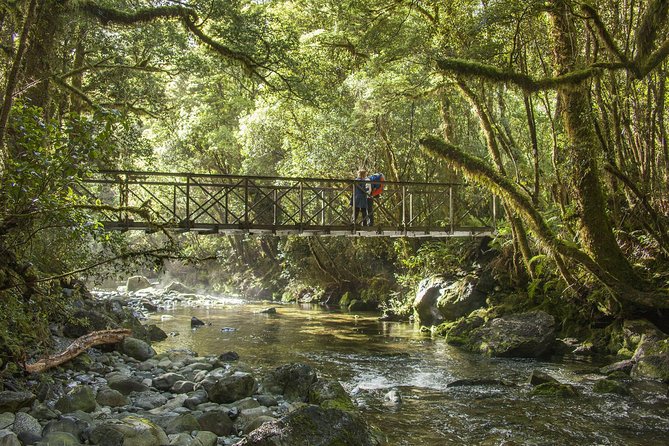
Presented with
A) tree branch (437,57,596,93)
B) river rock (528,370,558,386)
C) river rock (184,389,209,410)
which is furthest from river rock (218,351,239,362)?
tree branch (437,57,596,93)

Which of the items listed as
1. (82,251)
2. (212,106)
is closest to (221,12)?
(82,251)

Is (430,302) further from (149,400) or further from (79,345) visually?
(149,400)

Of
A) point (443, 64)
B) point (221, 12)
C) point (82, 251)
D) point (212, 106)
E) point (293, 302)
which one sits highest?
point (212, 106)

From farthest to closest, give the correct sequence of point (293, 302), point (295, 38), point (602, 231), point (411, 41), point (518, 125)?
point (293, 302)
point (518, 125)
point (411, 41)
point (295, 38)
point (602, 231)

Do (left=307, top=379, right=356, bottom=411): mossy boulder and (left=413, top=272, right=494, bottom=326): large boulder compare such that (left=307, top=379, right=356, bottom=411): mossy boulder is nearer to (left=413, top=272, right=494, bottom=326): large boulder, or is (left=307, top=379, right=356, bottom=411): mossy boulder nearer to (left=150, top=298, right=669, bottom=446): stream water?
(left=150, top=298, right=669, bottom=446): stream water

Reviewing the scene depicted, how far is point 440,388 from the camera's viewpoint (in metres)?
7.59

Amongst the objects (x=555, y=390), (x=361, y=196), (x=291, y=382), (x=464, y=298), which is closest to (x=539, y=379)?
(x=555, y=390)

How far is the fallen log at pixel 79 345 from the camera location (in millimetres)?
6127

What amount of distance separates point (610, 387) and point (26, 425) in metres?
6.66

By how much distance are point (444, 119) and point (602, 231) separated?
24.1 feet

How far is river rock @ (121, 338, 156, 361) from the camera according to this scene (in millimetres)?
8555

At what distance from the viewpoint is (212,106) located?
23.0 meters

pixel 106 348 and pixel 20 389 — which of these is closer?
pixel 20 389

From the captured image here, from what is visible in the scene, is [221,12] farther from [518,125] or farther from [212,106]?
[212,106]
